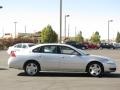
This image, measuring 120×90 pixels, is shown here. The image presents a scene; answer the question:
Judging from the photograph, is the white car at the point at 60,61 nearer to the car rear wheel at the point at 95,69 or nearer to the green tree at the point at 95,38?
the car rear wheel at the point at 95,69

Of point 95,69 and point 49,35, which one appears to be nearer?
point 95,69

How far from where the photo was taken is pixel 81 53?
1800cm

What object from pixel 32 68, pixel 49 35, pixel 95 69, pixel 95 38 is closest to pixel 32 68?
pixel 32 68

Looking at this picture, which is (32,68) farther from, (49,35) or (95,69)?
(49,35)

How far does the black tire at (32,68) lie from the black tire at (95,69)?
232cm

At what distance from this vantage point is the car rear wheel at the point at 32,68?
1800 centimetres

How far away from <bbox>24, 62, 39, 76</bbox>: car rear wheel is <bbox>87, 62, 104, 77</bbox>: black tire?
2320 millimetres

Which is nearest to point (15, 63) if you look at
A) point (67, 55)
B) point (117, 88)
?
point (67, 55)

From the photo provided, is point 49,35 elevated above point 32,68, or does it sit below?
above

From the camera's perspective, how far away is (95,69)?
58.6 feet

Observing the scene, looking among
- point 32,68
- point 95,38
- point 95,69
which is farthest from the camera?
point 95,38

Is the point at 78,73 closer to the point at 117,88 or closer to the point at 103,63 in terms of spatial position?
the point at 103,63

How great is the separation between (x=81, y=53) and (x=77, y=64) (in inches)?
21.8

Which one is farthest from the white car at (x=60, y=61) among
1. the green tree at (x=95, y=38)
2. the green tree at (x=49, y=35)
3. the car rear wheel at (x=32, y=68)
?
the green tree at (x=95, y=38)
